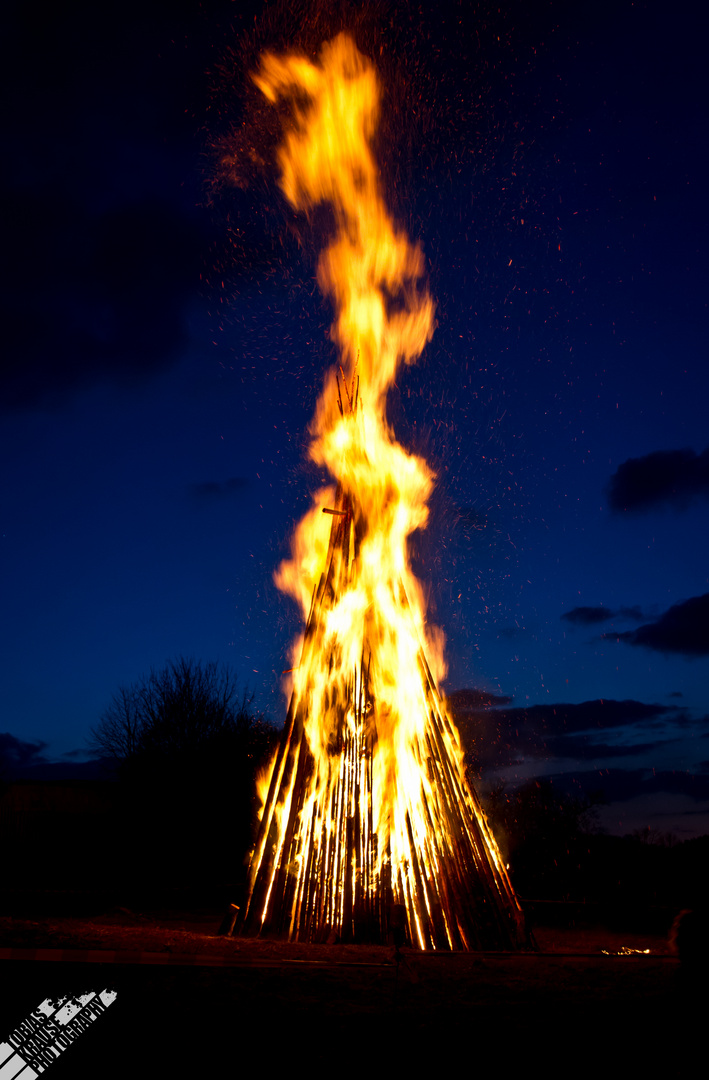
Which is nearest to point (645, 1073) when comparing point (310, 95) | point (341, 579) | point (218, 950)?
point (218, 950)

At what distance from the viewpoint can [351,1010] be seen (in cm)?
381

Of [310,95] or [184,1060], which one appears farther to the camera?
[310,95]

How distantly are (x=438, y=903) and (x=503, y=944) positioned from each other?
60 centimetres

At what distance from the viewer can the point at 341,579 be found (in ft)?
23.4

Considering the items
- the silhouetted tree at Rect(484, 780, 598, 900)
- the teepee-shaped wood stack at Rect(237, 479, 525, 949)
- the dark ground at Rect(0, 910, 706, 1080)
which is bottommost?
the dark ground at Rect(0, 910, 706, 1080)

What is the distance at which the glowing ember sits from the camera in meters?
6.20

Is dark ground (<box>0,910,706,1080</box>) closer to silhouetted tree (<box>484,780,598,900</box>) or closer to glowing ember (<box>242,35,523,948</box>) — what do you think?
glowing ember (<box>242,35,523,948</box>)

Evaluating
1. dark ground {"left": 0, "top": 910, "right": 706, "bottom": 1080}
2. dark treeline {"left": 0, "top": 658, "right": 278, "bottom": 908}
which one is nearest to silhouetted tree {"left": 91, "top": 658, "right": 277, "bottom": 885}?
dark treeline {"left": 0, "top": 658, "right": 278, "bottom": 908}

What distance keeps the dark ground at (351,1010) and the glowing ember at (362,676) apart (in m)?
0.92

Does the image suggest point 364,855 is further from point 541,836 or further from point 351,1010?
point 541,836

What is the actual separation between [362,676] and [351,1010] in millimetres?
3153

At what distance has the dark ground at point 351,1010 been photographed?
3.13 metres

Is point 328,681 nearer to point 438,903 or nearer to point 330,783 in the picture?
point 330,783

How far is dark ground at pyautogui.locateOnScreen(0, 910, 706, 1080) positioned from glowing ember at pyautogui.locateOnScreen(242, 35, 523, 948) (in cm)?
92
